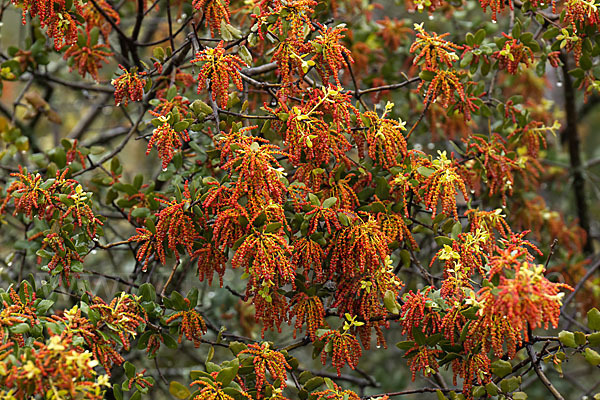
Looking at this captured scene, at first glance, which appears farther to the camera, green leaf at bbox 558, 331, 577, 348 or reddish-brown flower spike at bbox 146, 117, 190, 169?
reddish-brown flower spike at bbox 146, 117, 190, 169

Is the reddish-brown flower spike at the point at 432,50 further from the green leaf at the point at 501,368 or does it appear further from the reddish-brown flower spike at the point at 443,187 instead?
the green leaf at the point at 501,368

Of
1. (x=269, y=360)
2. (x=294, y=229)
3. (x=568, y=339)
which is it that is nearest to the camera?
(x=568, y=339)

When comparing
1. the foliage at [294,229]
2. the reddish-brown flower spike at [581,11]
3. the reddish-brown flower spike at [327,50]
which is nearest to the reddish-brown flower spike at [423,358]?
the foliage at [294,229]

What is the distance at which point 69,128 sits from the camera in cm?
577

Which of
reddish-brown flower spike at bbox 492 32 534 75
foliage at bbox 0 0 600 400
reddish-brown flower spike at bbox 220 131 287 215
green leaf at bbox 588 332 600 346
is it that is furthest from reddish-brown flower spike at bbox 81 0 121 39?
green leaf at bbox 588 332 600 346

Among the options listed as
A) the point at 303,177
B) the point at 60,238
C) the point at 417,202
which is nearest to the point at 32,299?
the point at 60,238

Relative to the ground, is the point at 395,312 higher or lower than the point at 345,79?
lower

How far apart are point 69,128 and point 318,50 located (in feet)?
13.8

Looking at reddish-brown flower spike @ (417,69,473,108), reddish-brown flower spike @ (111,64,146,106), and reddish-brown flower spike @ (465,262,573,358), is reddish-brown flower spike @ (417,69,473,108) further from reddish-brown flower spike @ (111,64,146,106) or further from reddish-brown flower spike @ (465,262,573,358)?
reddish-brown flower spike @ (111,64,146,106)

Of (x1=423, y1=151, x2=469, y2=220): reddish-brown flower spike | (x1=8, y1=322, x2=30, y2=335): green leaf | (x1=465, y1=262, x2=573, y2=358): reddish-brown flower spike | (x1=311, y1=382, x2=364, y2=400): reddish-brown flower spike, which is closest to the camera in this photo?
(x1=465, y1=262, x2=573, y2=358): reddish-brown flower spike

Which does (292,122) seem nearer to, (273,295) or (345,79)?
(273,295)

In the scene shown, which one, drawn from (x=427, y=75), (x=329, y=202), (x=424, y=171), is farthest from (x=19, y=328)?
(x=427, y=75)

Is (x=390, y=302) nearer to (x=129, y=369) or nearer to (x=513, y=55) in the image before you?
(x=129, y=369)

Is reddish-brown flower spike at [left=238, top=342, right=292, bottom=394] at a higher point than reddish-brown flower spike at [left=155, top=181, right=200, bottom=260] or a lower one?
lower
